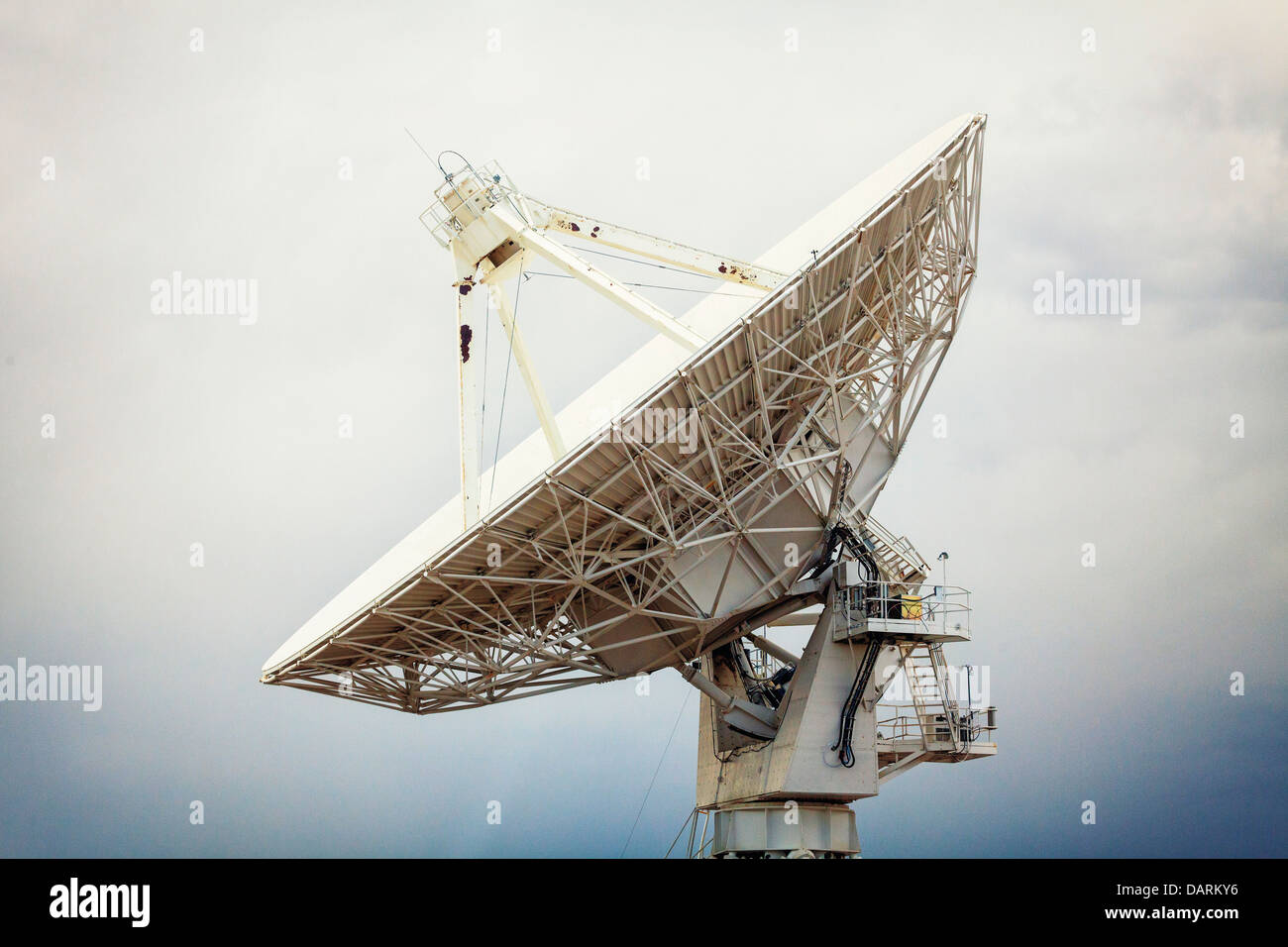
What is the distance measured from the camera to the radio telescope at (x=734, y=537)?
24.9 metres

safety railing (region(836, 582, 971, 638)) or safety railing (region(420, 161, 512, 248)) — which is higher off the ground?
safety railing (region(420, 161, 512, 248))

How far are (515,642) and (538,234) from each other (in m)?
7.70

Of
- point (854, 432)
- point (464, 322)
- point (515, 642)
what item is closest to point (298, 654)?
point (515, 642)

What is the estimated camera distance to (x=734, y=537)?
27312 millimetres

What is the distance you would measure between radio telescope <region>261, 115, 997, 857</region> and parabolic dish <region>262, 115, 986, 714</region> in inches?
2.3

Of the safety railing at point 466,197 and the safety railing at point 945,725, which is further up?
the safety railing at point 466,197

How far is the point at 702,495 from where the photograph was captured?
26062mm

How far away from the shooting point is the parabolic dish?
24.4m

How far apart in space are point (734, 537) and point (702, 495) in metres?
1.60

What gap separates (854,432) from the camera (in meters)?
28.5

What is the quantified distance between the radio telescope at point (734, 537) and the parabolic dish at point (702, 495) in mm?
60
